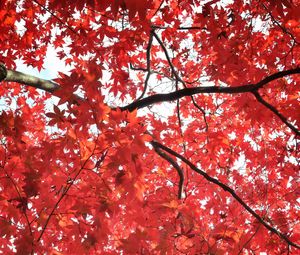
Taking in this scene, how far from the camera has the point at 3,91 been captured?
5633 mm

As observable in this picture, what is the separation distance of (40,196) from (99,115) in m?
0.79

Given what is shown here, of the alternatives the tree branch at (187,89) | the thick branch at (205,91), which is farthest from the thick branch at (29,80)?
the thick branch at (205,91)

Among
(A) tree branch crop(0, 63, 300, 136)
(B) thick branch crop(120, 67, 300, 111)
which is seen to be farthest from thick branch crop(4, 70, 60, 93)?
(B) thick branch crop(120, 67, 300, 111)

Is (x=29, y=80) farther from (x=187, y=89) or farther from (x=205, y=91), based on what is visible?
(x=205, y=91)

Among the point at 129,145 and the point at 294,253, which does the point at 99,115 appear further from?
the point at 294,253

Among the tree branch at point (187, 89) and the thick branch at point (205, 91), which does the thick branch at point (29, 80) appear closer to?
the tree branch at point (187, 89)

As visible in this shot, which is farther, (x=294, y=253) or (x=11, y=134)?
(x=294, y=253)

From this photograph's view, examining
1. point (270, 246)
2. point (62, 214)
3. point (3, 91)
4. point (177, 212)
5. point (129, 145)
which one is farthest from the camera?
point (3, 91)

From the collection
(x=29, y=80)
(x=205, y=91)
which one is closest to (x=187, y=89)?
(x=205, y=91)

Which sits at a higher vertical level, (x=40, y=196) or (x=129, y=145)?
(x=129, y=145)

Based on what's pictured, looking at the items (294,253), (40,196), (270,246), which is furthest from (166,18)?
(294,253)

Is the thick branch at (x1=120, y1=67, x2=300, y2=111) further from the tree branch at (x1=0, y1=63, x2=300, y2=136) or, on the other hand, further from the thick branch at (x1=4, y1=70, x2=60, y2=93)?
the thick branch at (x1=4, y1=70, x2=60, y2=93)

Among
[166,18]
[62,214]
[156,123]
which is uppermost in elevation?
[166,18]

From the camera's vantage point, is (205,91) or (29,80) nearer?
(29,80)
